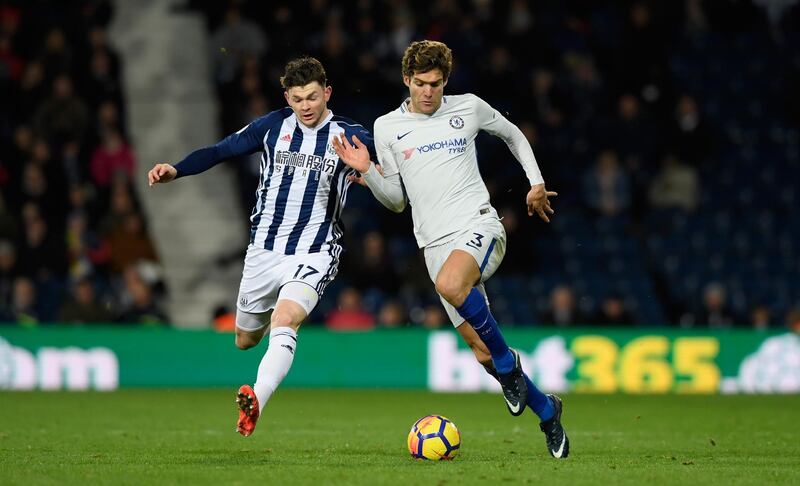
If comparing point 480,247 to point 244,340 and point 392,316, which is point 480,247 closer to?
point 244,340

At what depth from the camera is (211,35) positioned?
19734 mm

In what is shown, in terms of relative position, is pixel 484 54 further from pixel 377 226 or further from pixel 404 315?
pixel 404 315

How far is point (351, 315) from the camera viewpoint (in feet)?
53.5

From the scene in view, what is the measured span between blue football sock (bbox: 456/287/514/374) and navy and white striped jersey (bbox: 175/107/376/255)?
4.22 ft

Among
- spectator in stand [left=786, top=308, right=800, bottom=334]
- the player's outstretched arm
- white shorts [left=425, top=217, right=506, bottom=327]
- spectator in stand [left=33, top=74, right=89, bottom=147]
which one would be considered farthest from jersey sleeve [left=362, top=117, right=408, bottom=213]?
spectator in stand [left=33, top=74, right=89, bottom=147]

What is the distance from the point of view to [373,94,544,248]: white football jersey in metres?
8.05

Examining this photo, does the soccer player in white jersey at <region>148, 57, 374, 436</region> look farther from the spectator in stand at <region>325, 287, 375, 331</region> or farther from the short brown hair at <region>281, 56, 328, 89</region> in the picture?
the spectator in stand at <region>325, 287, 375, 331</region>

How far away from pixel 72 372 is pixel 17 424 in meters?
4.94

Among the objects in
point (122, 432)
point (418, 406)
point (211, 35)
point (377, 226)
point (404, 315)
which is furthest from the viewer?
point (211, 35)

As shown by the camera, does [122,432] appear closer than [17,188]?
Yes

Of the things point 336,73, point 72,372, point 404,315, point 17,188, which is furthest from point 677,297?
point 17,188

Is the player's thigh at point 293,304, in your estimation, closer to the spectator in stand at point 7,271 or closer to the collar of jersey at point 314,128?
the collar of jersey at point 314,128

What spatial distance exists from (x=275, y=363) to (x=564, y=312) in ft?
28.2

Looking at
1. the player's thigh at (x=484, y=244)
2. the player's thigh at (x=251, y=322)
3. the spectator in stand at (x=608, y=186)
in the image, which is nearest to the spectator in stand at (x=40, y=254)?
the spectator in stand at (x=608, y=186)
